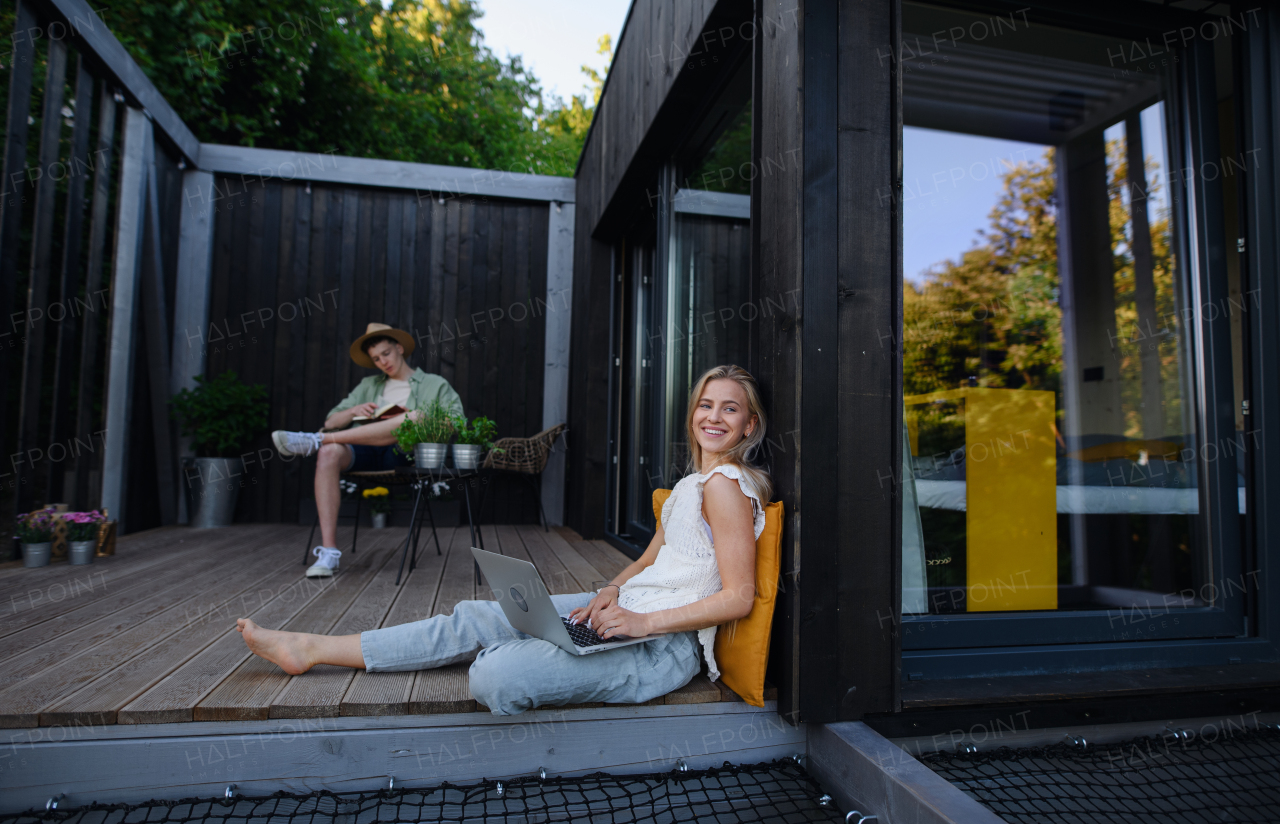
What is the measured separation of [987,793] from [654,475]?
203cm

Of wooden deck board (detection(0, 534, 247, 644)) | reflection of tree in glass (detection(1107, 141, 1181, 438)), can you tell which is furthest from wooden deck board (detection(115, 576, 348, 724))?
reflection of tree in glass (detection(1107, 141, 1181, 438))

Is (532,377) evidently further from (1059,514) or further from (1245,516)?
(1245,516)

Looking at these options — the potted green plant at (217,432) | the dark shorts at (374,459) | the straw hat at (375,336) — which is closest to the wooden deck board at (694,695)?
the dark shorts at (374,459)

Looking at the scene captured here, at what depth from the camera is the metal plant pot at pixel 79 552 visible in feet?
9.67

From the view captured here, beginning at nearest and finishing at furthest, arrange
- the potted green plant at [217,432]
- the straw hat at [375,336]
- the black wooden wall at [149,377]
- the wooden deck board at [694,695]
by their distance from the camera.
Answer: the wooden deck board at [694,695] < the straw hat at [375,336] < the black wooden wall at [149,377] < the potted green plant at [217,432]

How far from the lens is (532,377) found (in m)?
4.84

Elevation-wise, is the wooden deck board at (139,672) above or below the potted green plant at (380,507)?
below

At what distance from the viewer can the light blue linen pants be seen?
133cm

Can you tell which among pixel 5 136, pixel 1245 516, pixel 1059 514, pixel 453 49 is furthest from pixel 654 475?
pixel 453 49

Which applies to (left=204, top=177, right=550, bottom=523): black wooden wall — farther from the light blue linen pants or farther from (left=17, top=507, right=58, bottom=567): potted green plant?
the light blue linen pants

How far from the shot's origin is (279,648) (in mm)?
1486

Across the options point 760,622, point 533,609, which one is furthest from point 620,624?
point 760,622

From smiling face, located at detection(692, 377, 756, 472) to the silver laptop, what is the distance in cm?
45

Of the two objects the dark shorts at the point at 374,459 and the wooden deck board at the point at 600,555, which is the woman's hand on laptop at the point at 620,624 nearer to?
the wooden deck board at the point at 600,555
